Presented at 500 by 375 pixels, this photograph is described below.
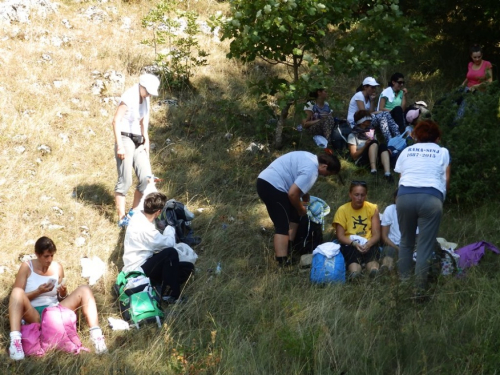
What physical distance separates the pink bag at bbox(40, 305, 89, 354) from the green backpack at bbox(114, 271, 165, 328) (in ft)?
1.87

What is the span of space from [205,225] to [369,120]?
3157mm

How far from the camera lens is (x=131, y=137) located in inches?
290

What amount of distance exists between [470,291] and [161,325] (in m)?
2.79

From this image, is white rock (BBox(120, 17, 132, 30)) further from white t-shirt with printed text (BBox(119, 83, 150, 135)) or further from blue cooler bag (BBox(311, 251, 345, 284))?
blue cooler bag (BBox(311, 251, 345, 284))

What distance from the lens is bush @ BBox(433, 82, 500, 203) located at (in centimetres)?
773

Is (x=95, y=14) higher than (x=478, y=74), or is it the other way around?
(x=95, y=14)

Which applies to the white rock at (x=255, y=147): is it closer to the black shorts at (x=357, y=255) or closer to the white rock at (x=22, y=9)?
the black shorts at (x=357, y=255)

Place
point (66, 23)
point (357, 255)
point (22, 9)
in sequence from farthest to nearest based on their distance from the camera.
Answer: point (66, 23), point (22, 9), point (357, 255)

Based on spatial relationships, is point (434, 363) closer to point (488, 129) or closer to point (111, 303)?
point (111, 303)

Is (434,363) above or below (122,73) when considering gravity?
below

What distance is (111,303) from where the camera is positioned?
6070 mm

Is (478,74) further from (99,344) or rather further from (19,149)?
(99,344)

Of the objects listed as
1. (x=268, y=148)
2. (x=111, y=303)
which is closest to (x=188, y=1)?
(x=268, y=148)

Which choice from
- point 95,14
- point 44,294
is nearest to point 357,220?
point 44,294
